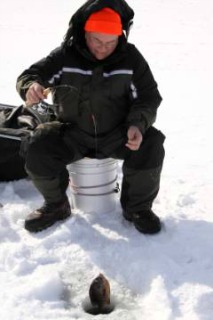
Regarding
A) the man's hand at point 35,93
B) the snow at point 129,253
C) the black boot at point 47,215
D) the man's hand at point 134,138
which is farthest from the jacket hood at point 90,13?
the snow at point 129,253

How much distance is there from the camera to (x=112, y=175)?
3.22 m

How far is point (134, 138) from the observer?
2783mm

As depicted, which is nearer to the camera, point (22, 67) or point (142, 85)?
point (142, 85)

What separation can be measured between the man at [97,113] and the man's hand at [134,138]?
0.06 m

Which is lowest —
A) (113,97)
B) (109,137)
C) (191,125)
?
(191,125)

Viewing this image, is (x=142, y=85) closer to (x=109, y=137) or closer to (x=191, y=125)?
(x=109, y=137)

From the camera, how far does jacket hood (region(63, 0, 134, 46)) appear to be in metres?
2.83

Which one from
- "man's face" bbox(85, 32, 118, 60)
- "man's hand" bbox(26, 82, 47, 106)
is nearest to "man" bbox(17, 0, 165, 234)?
"man's face" bbox(85, 32, 118, 60)

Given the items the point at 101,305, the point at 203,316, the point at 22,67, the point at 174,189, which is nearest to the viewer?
the point at 203,316

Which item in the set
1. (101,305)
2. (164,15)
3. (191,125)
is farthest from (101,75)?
(164,15)

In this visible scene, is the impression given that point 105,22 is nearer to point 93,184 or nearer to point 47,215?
point 93,184

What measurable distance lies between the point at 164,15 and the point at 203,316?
32.4ft

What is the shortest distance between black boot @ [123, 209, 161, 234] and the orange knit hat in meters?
1.04

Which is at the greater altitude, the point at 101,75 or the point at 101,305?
the point at 101,75
